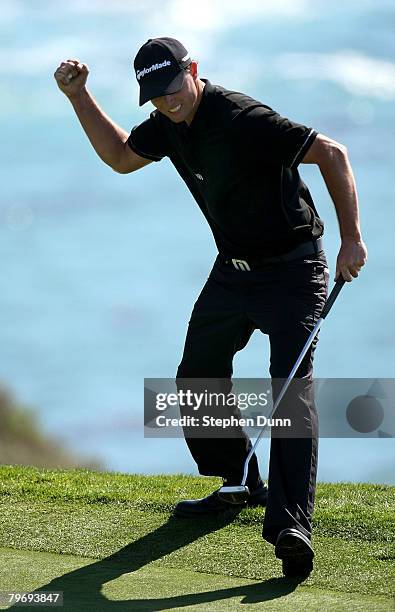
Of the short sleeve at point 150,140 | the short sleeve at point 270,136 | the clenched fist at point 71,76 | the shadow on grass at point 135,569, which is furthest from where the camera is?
the clenched fist at point 71,76

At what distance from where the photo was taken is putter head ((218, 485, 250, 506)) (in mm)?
5117

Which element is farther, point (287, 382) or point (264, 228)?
point (264, 228)

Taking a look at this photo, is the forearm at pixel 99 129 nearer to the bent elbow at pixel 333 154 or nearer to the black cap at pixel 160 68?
the black cap at pixel 160 68

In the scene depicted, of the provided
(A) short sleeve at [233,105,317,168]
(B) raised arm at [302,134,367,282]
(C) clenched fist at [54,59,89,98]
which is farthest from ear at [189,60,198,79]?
(C) clenched fist at [54,59,89,98]

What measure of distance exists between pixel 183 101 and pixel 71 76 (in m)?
0.88

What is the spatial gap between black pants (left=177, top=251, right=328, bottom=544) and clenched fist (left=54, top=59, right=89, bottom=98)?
1.11 meters

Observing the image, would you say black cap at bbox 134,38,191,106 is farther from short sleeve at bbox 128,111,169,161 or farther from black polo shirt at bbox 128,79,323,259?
short sleeve at bbox 128,111,169,161

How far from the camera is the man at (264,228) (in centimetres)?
480

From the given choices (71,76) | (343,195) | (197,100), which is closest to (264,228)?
(343,195)

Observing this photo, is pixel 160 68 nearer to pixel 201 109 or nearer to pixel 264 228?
pixel 201 109

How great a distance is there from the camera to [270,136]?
4785mm

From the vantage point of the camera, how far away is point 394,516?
542 centimetres

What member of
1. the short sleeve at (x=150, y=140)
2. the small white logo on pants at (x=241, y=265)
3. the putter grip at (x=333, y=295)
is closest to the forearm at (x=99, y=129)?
the short sleeve at (x=150, y=140)

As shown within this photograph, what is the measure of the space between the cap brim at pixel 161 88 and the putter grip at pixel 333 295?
3.47ft
